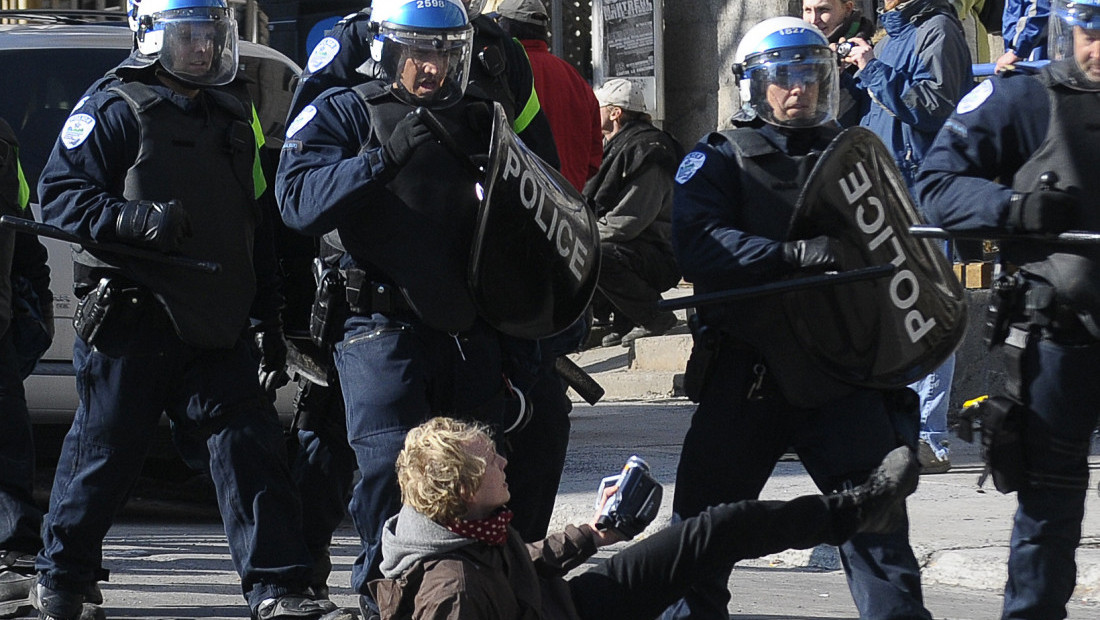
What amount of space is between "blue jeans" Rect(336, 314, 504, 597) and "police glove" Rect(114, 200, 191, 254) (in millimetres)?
541

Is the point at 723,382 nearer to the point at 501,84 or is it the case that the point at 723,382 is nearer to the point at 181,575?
the point at 501,84

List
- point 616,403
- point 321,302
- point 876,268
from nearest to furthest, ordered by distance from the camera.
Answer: point 876,268 → point 321,302 → point 616,403

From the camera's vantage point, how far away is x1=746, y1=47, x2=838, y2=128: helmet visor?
4734mm

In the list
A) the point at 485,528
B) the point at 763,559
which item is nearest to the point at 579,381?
the point at 763,559

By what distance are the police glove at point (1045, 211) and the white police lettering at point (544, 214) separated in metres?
1.20

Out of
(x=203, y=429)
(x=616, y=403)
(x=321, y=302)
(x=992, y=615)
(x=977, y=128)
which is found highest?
(x=977, y=128)

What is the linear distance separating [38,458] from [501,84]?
3.76m

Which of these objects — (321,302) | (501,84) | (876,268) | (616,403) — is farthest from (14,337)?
(616,403)

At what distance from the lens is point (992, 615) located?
5656 mm

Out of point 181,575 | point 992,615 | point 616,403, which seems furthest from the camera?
point 616,403

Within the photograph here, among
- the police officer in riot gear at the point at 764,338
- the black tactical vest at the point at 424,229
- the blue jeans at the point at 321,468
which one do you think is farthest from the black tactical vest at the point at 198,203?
the police officer in riot gear at the point at 764,338

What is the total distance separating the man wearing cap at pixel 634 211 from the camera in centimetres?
782

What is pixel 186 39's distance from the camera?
5164mm

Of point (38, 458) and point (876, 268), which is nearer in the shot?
point (876, 268)
